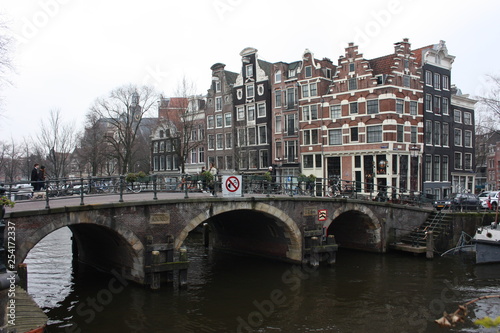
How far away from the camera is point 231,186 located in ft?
62.2

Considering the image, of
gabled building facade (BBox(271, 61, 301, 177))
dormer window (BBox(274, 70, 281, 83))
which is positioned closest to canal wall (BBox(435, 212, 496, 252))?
gabled building facade (BBox(271, 61, 301, 177))

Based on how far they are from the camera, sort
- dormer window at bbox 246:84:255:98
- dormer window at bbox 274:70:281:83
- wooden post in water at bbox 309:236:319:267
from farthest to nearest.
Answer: dormer window at bbox 246:84:255:98 < dormer window at bbox 274:70:281:83 < wooden post in water at bbox 309:236:319:267

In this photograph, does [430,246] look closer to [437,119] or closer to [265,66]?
[437,119]

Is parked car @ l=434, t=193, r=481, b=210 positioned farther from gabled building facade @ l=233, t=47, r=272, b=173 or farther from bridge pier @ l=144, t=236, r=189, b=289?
gabled building facade @ l=233, t=47, r=272, b=173

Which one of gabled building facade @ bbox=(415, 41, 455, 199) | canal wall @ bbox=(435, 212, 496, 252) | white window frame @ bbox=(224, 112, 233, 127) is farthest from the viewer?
white window frame @ bbox=(224, 112, 233, 127)

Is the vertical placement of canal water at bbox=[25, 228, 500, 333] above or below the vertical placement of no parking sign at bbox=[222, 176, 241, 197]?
Answer: below

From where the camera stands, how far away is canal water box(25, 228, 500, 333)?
13.4 m

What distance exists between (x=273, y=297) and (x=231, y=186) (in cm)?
528

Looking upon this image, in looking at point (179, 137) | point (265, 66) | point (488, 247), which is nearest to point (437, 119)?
point (265, 66)

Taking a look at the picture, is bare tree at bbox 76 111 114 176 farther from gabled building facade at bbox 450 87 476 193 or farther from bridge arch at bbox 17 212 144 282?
gabled building facade at bbox 450 87 476 193

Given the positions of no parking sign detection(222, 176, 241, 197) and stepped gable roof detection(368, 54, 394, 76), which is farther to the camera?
stepped gable roof detection(368, 54, 394, 76)

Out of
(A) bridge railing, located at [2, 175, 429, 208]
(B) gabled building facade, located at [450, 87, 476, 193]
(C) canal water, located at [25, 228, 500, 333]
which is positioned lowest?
(C) canal water, located at [25, 228, 500, 333]

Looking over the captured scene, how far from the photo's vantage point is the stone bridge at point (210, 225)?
14648 millimetres

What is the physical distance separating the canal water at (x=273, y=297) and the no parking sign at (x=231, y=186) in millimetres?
3857
